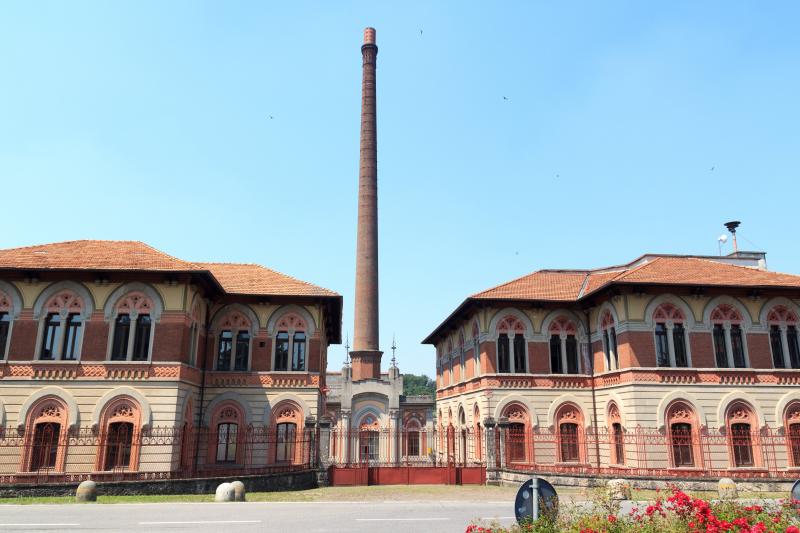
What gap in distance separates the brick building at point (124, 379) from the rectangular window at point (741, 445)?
16.6 metres

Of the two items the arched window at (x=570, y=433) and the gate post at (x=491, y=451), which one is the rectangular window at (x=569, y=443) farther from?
the gate post at (x=491, y=451)

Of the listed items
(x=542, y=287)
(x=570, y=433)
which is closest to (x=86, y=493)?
(x=570, y=433)

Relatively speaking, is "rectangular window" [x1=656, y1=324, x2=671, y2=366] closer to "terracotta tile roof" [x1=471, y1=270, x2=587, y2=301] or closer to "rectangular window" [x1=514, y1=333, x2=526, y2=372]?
"terracotta tile roof" [x1=471, y1=270, x2=587, y2=301]

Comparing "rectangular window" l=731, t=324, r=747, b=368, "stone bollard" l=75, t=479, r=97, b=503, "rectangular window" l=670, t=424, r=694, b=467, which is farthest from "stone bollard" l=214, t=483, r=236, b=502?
"rectangular window" l=731, t=324, r=747, b=368

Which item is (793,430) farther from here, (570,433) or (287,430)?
(287,430)

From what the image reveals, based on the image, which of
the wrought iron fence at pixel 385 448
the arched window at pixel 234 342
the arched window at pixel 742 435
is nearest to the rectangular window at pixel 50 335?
the arched window at pixel 234 342

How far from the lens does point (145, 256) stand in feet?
73.4

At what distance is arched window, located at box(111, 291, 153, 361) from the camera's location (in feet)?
69.6

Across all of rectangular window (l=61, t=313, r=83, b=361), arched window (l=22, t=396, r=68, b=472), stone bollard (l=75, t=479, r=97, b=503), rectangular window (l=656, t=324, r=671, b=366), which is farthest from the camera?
rectangular window (l=656, t=324, r=671, b=366)

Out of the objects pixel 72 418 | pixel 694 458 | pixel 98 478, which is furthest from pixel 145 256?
pixel 694 458

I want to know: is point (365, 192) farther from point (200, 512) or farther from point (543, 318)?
point (200, 512)

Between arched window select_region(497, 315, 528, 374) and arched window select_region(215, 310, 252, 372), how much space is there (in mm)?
11345

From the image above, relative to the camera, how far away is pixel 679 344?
76.4 feet

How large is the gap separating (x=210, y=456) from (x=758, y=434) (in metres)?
22.1
